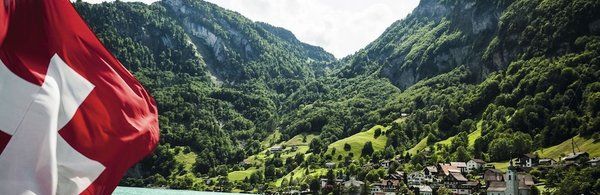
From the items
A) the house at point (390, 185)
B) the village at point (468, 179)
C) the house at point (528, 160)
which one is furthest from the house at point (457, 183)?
the house at point (528, 160)

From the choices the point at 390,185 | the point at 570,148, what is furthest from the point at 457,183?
the point at 570,148

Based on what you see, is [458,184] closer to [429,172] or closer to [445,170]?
[445,170]

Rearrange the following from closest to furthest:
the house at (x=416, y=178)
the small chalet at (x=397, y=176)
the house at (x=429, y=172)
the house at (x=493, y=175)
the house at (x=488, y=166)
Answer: the house at (x=493, y=175) → the house at (x=488, y=166) → the house at (x=416, y=178) → the house at (x=429, y=172) → the small chalet at (x=397, y=176)

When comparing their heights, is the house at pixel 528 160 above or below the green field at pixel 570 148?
below

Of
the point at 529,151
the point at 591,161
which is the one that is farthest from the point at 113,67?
the point at 529,151

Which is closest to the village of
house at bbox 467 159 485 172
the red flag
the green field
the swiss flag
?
house at bbox 467 159 485 172

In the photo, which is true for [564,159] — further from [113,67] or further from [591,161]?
[113,67]

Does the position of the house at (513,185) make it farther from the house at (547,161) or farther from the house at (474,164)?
the house at (474,164)

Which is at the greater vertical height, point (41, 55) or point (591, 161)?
point (591, 161)
